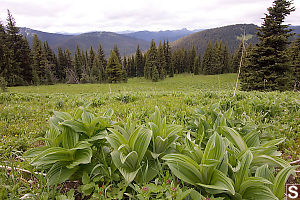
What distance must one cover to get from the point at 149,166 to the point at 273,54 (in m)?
25.5

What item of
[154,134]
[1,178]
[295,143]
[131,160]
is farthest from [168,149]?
[295,143]

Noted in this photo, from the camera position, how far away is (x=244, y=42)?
194 inches

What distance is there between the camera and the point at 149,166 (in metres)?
1.85

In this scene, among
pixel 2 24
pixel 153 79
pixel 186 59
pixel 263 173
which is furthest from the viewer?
pixel 186 59

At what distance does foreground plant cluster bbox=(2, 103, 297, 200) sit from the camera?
1404 mm

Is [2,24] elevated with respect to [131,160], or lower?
elevated

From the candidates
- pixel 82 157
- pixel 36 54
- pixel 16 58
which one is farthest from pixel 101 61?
pixel 82 157

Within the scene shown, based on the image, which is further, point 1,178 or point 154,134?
point 154,134

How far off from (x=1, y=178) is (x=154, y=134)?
1803 mm

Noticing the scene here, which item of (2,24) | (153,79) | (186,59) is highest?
(2,24)

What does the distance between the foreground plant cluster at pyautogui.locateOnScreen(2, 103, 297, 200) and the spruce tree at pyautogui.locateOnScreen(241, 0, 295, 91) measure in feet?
72.8

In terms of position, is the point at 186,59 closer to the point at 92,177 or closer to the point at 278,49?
the point at 278,49

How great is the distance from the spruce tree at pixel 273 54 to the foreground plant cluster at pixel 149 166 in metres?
22.2

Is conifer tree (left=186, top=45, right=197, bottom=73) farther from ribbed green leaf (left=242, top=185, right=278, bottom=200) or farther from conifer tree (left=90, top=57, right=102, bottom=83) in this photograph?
ribbed green leaf (left=242, top=185, right=278, bottom=200)
